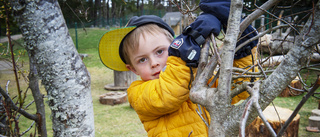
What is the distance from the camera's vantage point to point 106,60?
2.30m

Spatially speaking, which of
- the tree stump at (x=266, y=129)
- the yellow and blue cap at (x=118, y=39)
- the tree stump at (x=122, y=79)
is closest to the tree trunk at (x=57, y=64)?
the yellow and blue cap at (x=118, y=39)

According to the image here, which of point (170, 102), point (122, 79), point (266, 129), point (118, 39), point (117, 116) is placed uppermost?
point (118, 39)

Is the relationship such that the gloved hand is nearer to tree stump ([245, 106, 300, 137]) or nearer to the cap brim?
the cap brim

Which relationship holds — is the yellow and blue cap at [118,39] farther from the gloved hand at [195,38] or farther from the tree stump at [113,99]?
the tree stump at [113,99]

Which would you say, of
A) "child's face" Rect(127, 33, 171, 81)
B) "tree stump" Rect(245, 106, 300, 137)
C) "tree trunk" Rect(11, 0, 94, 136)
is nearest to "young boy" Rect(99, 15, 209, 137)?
"child's face" Rect(127, 33, 171, 81)

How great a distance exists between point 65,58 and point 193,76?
2.23ft

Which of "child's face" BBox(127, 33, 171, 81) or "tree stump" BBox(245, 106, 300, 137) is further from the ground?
"child's face" BBox(127, 33, 171, 81)

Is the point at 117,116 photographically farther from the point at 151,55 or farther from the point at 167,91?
the point at 167,91

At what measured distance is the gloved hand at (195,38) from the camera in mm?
1325

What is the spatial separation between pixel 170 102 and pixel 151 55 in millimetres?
513

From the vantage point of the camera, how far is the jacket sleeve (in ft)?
4.64

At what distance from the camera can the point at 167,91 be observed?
4.83ft

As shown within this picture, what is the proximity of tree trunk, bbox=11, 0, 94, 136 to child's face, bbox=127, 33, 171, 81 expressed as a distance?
2.10ft

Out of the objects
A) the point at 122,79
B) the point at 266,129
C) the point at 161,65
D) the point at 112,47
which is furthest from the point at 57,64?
the point at 122,79
